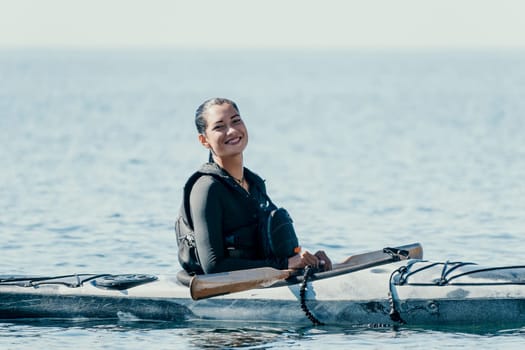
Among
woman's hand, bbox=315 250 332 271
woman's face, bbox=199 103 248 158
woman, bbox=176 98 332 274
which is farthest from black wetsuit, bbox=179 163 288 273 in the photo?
woman's hand, bbox=315 250 332 271

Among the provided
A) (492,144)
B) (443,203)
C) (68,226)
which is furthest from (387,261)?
(492,144)

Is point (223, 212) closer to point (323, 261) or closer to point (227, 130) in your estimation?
point (227, 130)

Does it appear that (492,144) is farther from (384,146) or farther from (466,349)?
(466,349)

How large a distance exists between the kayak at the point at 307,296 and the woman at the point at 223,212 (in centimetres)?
12

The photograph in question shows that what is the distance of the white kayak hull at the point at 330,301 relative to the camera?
403 inches

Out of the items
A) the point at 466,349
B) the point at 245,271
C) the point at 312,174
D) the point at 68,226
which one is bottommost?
the point at 466,349

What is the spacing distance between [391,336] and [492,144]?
2177 cm

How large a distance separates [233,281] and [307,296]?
0.60m

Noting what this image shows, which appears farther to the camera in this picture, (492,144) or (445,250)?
(492,144)

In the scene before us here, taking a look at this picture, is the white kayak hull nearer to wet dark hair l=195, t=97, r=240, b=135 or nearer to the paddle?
the paddle

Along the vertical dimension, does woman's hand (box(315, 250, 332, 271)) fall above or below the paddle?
above

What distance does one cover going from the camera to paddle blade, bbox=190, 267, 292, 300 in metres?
10.1

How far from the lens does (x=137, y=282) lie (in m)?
10.8

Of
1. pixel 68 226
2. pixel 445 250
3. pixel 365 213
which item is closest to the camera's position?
pixel 445 250
